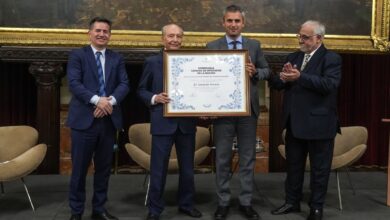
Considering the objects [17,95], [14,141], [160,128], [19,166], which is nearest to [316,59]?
[160,128]

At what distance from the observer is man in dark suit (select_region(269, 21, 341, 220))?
404 cm

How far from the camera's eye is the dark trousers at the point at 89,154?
13.0 ft

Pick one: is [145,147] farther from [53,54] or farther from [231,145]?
[53,54]

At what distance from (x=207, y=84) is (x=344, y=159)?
1.71 meters

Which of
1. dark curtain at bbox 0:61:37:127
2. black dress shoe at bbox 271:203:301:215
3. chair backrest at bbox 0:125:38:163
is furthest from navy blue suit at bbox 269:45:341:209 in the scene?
dark curtain at bbox 0:61:37:127

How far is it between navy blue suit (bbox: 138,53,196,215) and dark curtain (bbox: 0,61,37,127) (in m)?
2.95

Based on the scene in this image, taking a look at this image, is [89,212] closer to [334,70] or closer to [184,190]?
[184,190]

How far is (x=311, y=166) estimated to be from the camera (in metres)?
4.29

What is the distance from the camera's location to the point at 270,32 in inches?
249

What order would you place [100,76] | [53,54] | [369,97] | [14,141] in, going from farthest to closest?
[369,97]
[53,54]
[14,141]
[100,76]

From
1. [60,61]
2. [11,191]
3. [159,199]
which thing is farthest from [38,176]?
[159,199]

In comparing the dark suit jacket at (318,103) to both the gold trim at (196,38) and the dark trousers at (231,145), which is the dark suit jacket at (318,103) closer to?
the dark trousers at (231,145)

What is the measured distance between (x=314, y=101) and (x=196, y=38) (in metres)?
2.48

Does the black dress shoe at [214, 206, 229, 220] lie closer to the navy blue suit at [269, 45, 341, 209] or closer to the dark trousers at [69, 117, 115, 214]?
the navy blue suit at [269, 45, 341, 209]
